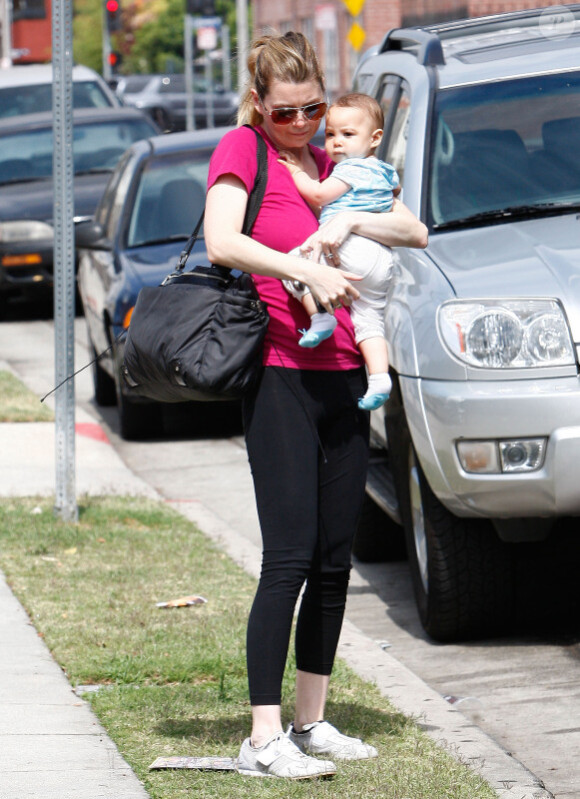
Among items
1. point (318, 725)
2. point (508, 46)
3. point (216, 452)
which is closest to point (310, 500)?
point (318, 725)

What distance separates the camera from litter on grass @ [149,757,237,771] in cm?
402

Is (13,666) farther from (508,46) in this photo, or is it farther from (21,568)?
(508,46)

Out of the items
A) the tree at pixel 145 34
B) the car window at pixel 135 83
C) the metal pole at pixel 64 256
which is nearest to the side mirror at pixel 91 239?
the metal pole at pixel 64 256

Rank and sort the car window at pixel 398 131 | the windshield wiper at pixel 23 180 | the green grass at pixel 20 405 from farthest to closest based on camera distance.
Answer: the windshield wiper at pixel 23 180, the green grass at pixel 20 405, the car window at pixel 398 131

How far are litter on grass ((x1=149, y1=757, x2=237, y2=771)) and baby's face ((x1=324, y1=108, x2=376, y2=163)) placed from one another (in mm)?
1557

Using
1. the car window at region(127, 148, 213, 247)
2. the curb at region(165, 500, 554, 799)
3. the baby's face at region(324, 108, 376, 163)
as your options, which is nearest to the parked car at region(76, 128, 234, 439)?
the car window at region(127, 148, 213, 247)

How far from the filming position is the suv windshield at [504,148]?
5.89 metres

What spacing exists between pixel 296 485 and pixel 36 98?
1461 centimetres

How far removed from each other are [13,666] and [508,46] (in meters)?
3.25

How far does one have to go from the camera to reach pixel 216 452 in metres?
9.72

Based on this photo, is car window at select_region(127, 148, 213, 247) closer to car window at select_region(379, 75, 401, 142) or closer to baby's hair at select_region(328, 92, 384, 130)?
car window at select_region(379, 75, 401, 142)

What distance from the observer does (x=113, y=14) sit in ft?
107

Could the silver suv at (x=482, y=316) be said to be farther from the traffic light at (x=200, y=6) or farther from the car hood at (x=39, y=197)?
the traffic light at (x=200, y=6)

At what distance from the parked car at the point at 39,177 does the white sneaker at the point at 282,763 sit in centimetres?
1108
